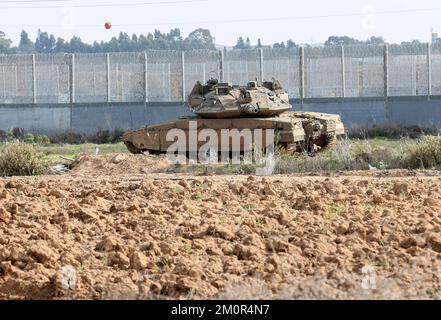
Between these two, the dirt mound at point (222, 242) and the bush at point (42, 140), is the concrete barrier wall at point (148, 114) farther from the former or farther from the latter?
the dirt mound at point (222, 242)

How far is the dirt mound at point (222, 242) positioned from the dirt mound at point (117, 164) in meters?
8.09

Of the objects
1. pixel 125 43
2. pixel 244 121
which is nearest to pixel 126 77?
pixel 244 121

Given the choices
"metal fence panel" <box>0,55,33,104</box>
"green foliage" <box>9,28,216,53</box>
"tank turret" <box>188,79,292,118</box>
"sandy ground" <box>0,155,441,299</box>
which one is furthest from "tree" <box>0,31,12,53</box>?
"sandy ground" <box>0,155,441,299</box>

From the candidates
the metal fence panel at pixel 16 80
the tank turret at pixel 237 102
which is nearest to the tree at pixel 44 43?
the metal fence panel at pixel 16 80

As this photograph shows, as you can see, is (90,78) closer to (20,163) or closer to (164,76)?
(164,76)

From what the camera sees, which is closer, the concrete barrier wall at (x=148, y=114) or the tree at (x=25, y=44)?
the concrete barrier wall at (x=148, y=114)

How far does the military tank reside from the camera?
90.3 feet

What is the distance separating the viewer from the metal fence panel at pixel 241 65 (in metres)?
42.7

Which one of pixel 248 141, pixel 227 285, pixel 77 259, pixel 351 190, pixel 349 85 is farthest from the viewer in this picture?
pixel 349 85
